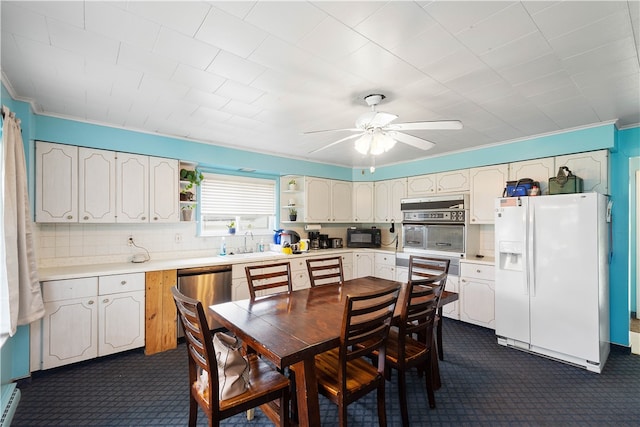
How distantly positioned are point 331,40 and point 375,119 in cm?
60

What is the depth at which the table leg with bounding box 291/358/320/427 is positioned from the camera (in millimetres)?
1549

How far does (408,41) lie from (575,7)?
0.76 metres

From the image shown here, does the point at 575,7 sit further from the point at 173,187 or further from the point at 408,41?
the point at 173,187

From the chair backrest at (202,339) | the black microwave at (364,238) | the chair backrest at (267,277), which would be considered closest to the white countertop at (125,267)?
the chair backrest at (267,277)

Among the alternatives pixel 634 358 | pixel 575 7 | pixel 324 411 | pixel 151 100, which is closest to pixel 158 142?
pixel 151 100

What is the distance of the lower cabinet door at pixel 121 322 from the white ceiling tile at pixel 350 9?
117 inches

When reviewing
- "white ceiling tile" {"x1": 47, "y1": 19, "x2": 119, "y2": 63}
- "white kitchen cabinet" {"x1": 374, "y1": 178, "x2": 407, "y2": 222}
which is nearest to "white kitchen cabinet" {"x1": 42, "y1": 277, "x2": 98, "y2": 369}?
"white ceiling tile" {"x1": 47, "y1": 19, "x2": 119, "y2": 63}

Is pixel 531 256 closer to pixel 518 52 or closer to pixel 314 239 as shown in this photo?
pixel 518 52

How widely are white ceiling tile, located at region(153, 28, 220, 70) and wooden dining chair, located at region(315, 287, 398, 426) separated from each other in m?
1.64

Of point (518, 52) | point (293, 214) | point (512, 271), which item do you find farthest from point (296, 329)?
point (293, 214)

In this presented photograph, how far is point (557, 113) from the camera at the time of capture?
8.76 ft

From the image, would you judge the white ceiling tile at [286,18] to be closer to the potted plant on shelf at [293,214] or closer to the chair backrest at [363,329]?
the chair backrest at [363,329]

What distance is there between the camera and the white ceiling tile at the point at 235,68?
5.80 ft

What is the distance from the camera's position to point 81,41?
5.26ft
